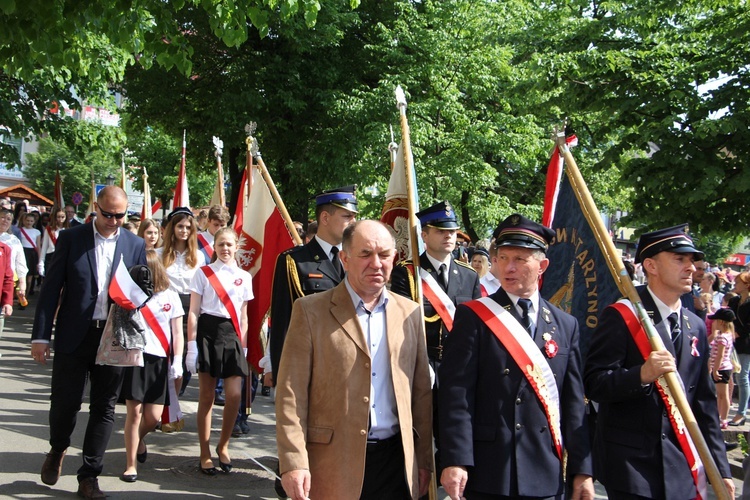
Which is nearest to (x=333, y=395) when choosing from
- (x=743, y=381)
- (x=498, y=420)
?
(x=498, y=420)

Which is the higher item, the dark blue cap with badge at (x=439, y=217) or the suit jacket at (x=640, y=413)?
the dark blue cap with badge at (x=439, y=217)

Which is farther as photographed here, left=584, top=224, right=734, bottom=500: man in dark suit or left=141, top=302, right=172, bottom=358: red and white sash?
left=141, top=302, right=172, bottom=358: red and white sash

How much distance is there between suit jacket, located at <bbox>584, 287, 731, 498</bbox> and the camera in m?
4.24

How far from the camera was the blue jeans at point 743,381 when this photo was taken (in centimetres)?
1156

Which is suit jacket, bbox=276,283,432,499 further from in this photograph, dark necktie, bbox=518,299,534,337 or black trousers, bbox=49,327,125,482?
black trousers, bbox=49,327,125,482

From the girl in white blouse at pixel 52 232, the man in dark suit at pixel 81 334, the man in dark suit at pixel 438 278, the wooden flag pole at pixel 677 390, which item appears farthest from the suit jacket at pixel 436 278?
the girl in white blouse at pixel 52 232

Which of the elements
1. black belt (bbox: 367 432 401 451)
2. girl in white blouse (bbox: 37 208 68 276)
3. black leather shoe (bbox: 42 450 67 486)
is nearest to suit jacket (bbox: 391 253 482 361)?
black belt (bbox: 367 432 401 451)

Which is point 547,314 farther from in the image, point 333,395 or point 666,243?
point 333,395

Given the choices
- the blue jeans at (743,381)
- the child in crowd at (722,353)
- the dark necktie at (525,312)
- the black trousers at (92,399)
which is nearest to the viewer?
the dark necktie at (525,312)

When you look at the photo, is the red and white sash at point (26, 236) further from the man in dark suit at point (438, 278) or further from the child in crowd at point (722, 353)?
the man in dark suit at point (438, 278)

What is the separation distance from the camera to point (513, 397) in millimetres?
3934

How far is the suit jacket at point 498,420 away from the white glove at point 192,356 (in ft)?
12.8

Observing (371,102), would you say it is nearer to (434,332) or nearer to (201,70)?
(201,70)

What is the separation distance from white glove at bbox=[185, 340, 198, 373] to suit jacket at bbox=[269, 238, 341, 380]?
1.75m
